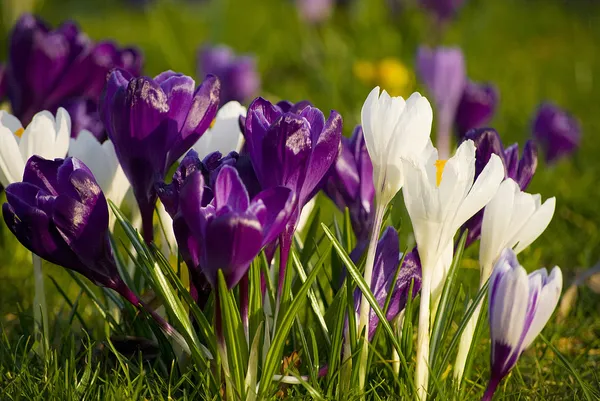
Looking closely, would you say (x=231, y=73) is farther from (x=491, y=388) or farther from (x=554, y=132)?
(x=491, y=388)

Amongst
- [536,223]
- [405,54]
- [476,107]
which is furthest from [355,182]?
[405,54]

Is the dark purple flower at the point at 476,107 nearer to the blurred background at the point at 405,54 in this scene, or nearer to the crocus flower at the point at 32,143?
the blurred background at the point at 405,54

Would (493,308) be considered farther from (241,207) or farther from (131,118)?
(131,118)

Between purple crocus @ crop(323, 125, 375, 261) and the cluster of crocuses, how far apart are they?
0.38 ft

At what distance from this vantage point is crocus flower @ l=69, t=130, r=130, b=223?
Result: 127 centimetres

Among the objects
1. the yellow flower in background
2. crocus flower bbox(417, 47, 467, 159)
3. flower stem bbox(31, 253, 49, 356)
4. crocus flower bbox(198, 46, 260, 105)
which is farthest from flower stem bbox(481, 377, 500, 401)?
the yellow flower in background

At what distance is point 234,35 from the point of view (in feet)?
15.7

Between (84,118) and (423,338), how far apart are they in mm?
912

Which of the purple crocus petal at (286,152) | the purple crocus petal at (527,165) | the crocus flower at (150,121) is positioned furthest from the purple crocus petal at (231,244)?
the purple crocus petal at (527,165)

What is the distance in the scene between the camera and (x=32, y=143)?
1227 mm

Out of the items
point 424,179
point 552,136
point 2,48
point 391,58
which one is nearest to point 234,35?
point 391,58

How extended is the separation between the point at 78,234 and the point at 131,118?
0.57 feet

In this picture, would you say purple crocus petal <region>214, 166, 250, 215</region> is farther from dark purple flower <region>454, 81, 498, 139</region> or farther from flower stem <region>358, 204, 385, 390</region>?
dark purple flower <region>454, 81, 498, 139</region>

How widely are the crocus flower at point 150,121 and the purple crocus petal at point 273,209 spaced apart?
0.72ft
